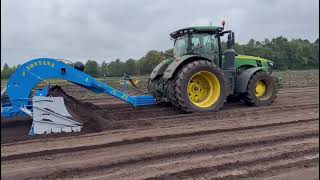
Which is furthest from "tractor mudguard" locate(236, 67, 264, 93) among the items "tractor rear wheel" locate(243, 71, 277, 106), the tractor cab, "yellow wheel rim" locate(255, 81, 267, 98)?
the tractor cab

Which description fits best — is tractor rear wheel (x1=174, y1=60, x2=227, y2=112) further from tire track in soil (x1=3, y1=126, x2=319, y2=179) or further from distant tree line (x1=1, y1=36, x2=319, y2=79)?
tire track in soil (x1=3, y1=126, x2=319, y2=179)

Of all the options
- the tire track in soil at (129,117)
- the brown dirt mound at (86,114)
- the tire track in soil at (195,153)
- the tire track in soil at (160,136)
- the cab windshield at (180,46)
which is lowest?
the tire track in soil at (195,153)

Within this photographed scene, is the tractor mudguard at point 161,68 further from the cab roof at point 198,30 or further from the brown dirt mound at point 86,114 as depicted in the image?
the brown dirt mound at point 86,114

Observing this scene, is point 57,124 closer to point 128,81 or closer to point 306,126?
point 128,81

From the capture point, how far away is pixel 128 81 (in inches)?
403

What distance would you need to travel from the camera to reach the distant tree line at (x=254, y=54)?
11.7m

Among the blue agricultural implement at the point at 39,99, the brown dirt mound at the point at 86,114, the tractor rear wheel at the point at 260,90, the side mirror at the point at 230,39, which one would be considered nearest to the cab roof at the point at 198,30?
the side mirror at the point at 230,39

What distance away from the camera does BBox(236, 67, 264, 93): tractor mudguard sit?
36.0ft

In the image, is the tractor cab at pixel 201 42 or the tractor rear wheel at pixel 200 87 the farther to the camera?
the tractor cab at pixel 201 42

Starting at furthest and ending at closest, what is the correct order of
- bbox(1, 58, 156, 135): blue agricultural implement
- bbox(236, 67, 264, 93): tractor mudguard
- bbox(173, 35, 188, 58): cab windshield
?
bbox(236, 67, 264, 93): tractor mudguard
bbox(173, 35, 188, 58): cab windshield
bbox(1, 58, 156, 135): blue agricultural implement

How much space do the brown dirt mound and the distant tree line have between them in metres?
1.27

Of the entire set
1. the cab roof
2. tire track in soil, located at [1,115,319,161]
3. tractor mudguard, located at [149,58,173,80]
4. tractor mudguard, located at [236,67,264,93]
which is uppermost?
the cab roof

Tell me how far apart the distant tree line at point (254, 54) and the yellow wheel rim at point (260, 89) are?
1.08 m

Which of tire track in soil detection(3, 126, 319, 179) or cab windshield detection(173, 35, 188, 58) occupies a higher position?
cab windshield detection(173, 35, 188, 58)
